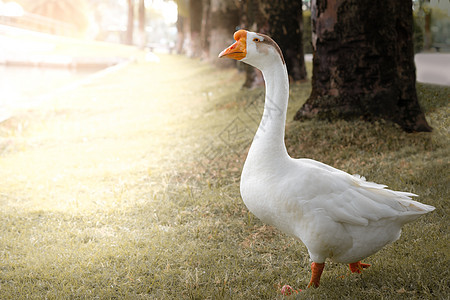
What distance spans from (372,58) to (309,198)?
3.50 m

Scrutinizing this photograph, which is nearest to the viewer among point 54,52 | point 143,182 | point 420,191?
point 420,191

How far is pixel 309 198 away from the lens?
2.47 meters

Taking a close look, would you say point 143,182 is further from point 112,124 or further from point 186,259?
point 112,124

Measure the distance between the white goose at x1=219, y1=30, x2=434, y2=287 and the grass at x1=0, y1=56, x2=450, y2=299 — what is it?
40 cm

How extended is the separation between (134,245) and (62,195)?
1683 mm

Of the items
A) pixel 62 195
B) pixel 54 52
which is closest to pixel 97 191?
pixel 62 195

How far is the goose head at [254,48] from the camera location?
2615mm

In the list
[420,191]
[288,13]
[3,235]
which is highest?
[288,13]

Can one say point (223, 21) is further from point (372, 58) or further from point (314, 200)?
point (314, 200)

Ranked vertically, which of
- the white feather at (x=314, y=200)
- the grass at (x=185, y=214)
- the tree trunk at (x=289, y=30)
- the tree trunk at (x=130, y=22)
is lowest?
the grass at (x=185, y=214)

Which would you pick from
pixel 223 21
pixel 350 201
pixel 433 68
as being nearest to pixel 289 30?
pixel 433 68

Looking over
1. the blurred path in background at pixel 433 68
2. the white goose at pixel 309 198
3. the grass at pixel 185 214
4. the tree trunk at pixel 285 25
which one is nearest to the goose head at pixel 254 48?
the white goose at pixel 309 198

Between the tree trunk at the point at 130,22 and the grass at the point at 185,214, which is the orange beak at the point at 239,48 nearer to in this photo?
the grass at the point at 185,214

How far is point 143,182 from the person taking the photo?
5.22 m
